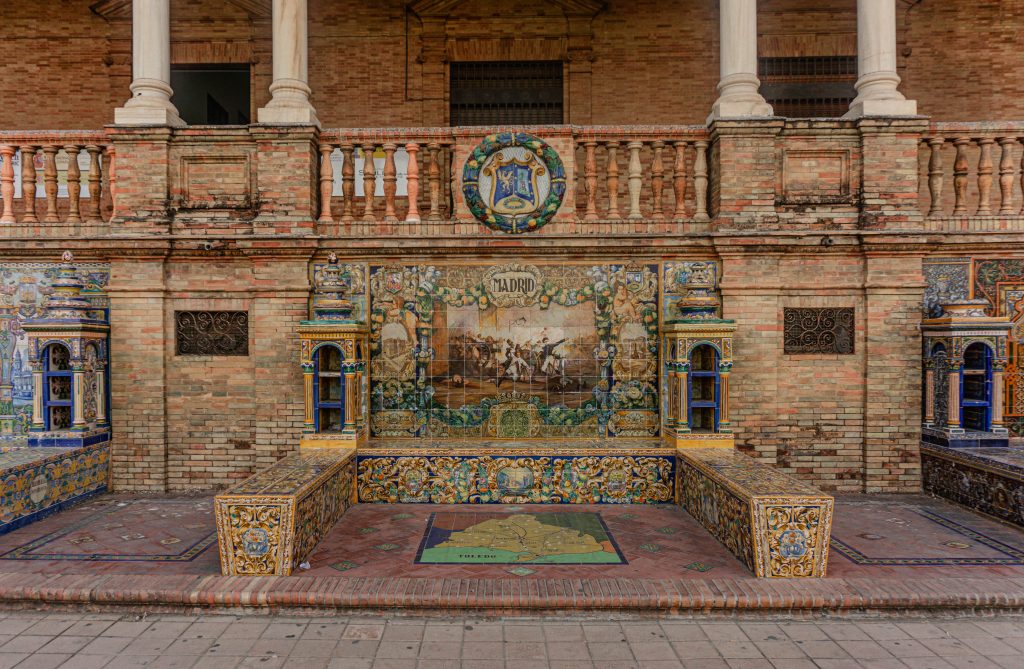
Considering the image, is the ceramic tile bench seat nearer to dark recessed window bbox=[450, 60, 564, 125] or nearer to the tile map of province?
the tile map of province

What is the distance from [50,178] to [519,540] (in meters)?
7.00

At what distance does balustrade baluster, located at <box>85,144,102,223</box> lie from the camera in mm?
7498

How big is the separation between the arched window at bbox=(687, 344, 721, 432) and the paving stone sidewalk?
9.32 ft

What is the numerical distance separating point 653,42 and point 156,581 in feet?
34.1

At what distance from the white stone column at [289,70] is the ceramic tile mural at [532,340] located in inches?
84.9

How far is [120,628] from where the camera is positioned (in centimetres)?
439

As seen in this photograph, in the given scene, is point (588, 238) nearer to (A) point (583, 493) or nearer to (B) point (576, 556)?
(A) point (583, 493)

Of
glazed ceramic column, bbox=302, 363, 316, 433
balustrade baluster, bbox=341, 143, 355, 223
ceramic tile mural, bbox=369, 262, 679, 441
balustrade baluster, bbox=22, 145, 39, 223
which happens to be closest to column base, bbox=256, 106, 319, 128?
balustrade baluster, bbox=341, 143, 355, 223

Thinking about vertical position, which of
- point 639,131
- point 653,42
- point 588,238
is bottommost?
point 588,238

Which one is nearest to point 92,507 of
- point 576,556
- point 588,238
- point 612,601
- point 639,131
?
point 576,556

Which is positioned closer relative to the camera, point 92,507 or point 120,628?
point 120,628

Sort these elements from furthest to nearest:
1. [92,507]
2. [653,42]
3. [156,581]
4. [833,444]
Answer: [653,42], [833,444], [92,507], [156,581]

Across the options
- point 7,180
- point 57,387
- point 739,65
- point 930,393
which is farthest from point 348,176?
point 930,393

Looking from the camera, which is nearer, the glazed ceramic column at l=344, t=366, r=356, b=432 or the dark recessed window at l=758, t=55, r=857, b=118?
the glazed ceramic column at l=344, t=366, r=356, b=432
